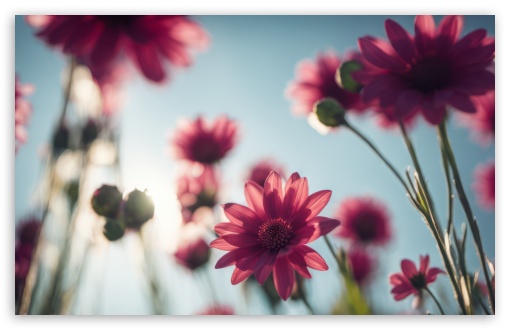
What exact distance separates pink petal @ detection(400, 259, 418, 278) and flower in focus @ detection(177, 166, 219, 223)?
388 millimetres

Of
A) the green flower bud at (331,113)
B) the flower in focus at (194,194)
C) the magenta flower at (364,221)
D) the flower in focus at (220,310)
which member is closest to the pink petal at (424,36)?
the green flower bud at (331,113)

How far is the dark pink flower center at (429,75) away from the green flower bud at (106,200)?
20.0 inches

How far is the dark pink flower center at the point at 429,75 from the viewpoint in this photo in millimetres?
763

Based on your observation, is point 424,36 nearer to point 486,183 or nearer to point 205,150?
point 486,183

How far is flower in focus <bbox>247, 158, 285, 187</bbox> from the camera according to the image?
101cm

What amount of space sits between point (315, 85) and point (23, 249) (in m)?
0.71

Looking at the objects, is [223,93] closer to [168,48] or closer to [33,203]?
[168,48]

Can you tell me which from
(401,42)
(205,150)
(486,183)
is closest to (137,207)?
(205,150)

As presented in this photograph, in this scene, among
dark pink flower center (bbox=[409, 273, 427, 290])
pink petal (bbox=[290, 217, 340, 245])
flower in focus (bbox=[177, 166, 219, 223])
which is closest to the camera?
pink petal (bbox=[290, 217, 340, 245])

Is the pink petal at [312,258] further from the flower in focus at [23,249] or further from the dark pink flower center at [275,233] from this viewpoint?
the flower in focus at [23,249]

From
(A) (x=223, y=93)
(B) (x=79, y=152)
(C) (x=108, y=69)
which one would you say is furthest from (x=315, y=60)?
(B) (x=79, y=152)

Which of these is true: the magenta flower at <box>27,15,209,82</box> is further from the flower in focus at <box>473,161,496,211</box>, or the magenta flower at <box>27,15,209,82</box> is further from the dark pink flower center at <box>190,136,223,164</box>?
the flower in focus at <box>473,161,496,211</box>

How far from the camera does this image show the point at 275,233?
741 mm

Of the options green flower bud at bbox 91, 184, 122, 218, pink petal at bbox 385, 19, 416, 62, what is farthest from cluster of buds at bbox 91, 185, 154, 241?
pink petal at bbox 385, 19, 416, 62
